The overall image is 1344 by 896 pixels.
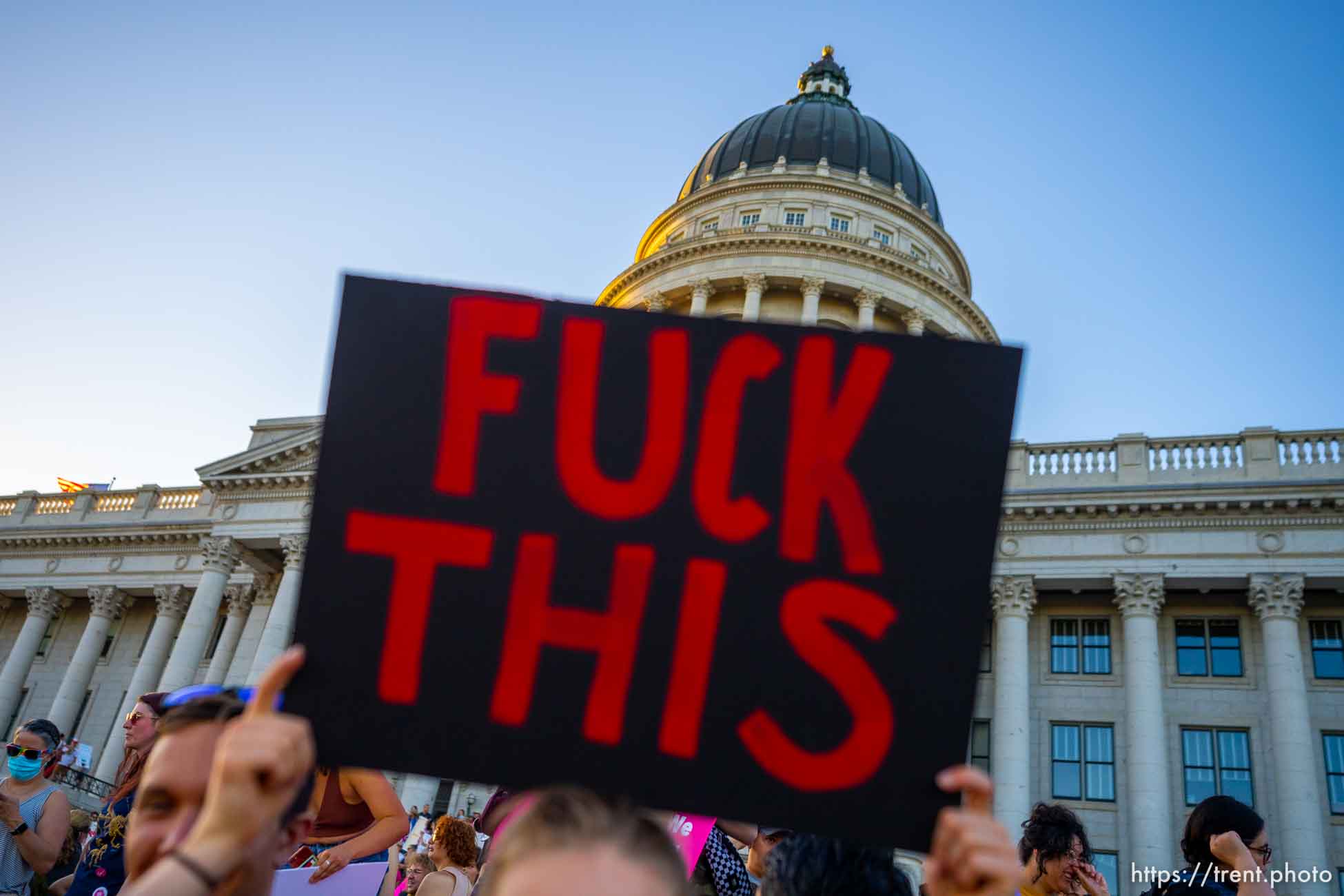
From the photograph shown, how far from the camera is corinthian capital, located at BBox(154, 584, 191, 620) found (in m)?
37.9

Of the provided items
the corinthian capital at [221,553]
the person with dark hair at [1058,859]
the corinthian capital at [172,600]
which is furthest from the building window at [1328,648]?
the corinthian capital at [172,600]

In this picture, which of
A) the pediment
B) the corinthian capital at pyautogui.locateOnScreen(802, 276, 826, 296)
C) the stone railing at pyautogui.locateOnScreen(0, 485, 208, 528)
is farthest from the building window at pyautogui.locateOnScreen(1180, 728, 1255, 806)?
the stone railing at pyautogui.locateOnScreen(0, 485, 208, 528)

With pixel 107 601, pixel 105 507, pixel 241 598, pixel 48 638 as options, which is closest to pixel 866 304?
pixel 241 598

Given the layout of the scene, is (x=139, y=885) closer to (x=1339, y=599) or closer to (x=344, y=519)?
(x=344, y=519)

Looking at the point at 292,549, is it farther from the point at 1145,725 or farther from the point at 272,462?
the point at 1145,725

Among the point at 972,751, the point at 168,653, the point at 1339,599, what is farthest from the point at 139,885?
the point at 168,653

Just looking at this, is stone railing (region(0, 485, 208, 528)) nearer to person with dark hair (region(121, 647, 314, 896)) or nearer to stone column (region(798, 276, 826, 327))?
stone column (region(798, 276, 826, 327))

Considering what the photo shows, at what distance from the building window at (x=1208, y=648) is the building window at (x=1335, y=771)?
2.35m

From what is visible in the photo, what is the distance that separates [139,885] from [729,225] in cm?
4516

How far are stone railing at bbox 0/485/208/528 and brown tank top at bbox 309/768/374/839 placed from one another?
38870 mm

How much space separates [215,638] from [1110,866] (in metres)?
32.0

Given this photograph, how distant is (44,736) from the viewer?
6.24 metres

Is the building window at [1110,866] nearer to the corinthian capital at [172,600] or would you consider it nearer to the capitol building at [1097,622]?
the capitol building at [1097,622]

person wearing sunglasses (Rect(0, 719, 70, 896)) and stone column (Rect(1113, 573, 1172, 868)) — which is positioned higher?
stone column (Rect(1113, 573, 1172, 868))
